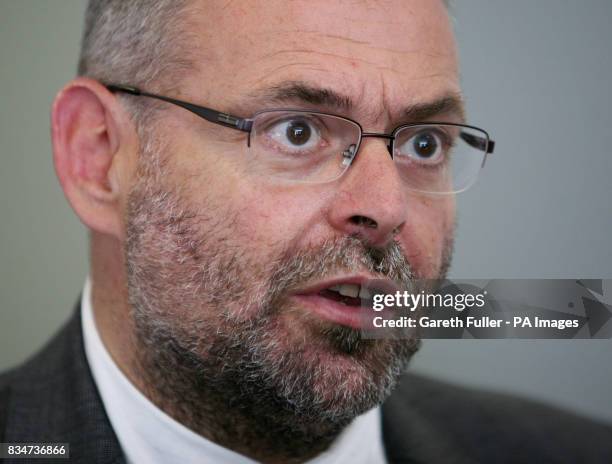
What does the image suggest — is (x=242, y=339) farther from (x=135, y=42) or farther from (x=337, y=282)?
(x=135, y=42)

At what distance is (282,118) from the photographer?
1603 mm

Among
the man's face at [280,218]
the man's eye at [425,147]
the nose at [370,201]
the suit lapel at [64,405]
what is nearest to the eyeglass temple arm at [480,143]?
the man's eye at [425,147]

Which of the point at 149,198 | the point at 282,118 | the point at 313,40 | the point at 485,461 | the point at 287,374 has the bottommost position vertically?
the point at 485,461

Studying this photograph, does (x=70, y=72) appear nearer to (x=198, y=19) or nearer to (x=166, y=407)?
(x=198, y=19)

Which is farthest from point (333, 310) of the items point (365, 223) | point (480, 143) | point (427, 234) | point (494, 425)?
point (494, 425)

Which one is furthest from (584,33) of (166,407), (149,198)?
(166,407)

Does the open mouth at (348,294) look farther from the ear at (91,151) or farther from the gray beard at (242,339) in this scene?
the ear at (91,151)

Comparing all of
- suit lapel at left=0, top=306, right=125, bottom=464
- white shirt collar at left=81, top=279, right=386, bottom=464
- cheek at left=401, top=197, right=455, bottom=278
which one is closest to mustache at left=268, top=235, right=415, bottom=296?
cheek at left=401, top=197, right=455, bottom=278

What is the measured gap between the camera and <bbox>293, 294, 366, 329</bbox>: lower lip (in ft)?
5.08

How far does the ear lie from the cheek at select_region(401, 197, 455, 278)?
0.64 m

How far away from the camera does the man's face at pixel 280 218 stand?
1.54 m

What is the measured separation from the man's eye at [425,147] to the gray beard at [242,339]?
0.83 feet

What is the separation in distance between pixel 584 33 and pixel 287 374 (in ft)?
4.63

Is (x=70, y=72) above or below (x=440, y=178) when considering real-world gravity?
above
